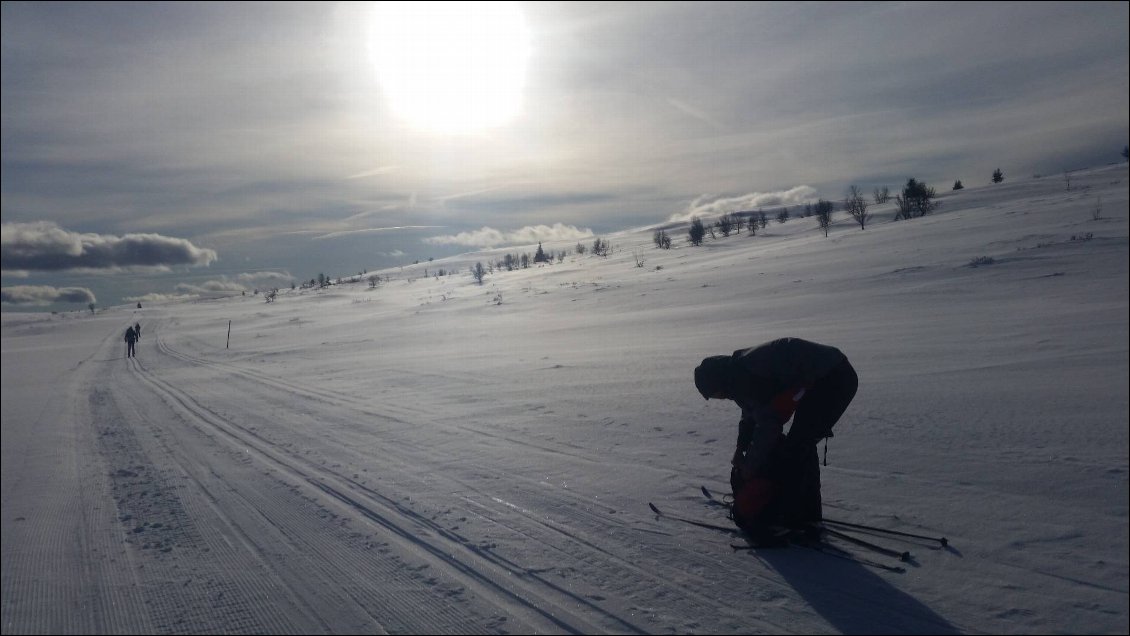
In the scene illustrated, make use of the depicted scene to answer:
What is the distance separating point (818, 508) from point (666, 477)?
5.63ft

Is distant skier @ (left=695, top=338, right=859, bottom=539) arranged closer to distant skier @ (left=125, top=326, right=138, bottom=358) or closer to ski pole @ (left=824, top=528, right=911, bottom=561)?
ski pole @ (left=824, top=528, right=911, bottom=561)

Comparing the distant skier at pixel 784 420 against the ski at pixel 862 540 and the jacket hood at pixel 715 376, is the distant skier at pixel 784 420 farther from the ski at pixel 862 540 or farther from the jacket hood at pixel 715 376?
the ski at pixel 862 540

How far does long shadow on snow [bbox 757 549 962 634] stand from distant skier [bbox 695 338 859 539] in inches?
12.4

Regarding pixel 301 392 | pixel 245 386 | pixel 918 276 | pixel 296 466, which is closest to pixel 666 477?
pixel 296 466

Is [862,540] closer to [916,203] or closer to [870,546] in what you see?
[870,546]

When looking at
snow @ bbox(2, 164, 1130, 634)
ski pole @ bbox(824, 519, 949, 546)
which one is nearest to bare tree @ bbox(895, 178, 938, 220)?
snow @ bbox(2, 164, 1130, 634)

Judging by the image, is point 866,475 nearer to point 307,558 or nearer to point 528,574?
point 528,574

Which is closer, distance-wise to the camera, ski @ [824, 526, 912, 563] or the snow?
the snow

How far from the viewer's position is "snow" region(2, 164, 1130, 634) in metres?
3.92

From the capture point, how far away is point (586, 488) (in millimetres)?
6031

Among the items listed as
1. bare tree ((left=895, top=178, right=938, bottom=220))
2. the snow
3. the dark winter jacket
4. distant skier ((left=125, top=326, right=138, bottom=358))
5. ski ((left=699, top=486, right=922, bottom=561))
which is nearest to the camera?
the snow

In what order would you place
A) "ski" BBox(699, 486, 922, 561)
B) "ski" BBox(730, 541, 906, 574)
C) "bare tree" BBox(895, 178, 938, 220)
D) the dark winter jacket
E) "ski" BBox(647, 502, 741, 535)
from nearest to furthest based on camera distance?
"ski" BBox(730, 541, 906, 574) → "ski" BBox(699, 486, 922, 561) → the dark winter jacket → "ski" BBox(647, 502, 741, 535) → "bare tree" BBox(895, 178, 938, 220)

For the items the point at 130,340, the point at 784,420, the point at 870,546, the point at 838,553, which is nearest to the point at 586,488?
the point at 784,420

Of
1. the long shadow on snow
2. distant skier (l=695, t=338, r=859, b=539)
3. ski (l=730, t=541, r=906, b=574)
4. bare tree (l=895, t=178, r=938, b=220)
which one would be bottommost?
the long shadow on snow
